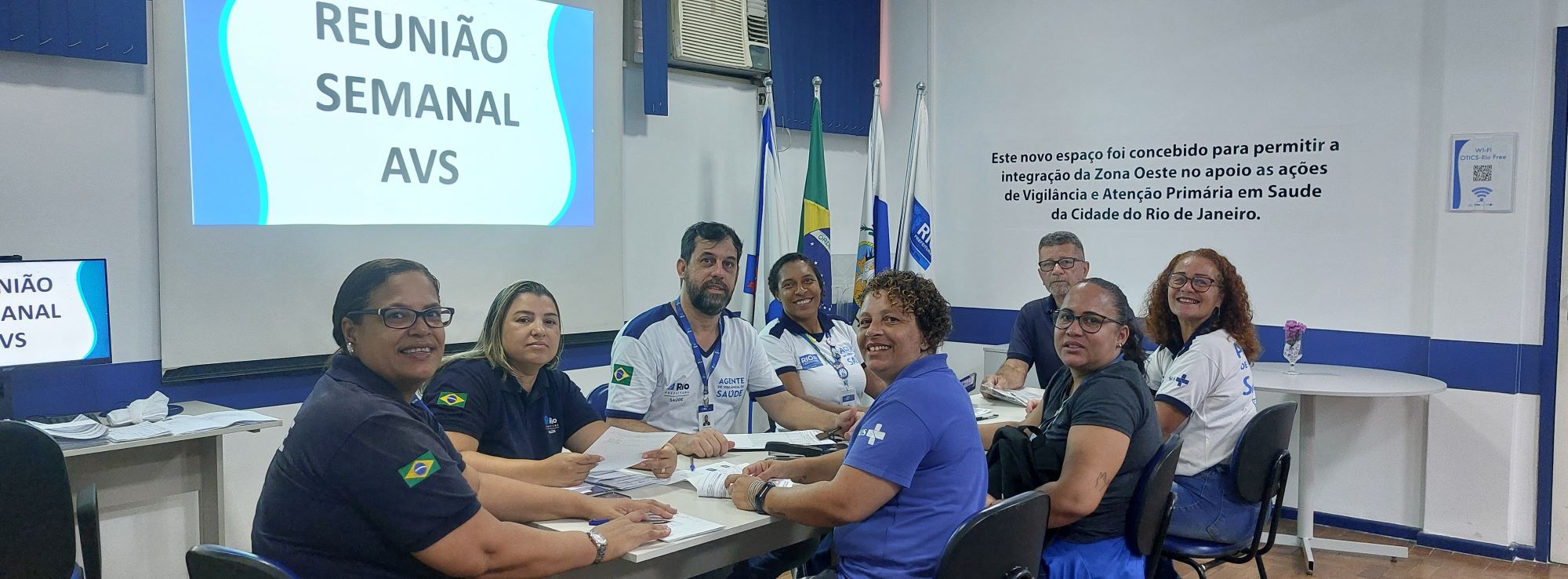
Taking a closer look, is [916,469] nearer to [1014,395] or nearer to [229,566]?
[229,566]

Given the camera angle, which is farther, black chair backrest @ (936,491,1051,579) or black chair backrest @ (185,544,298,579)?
black chair backrest @ (936,491,1051,579)

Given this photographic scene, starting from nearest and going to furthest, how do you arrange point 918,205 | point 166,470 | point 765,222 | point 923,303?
point 923,303 < point 166,470 < point 765,222 < point 918,205

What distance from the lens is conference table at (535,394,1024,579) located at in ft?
6.76

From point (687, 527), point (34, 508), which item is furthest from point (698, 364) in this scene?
point (34, 508)

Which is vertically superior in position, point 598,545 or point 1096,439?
point 1096,439

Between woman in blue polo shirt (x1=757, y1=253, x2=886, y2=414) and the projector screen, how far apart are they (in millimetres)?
1276

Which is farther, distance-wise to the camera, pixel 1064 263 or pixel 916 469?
pixel 1064 263

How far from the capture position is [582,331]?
187 inches

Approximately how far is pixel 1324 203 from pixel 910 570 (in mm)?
3599

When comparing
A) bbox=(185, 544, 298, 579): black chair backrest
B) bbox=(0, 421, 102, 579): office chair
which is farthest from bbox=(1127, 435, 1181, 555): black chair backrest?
bbox=(0, 421, 102, 579): office chair

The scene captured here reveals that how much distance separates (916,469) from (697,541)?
1.55 ft

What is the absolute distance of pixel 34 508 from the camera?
2385mm

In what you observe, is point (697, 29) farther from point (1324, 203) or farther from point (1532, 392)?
point (1532, 392)

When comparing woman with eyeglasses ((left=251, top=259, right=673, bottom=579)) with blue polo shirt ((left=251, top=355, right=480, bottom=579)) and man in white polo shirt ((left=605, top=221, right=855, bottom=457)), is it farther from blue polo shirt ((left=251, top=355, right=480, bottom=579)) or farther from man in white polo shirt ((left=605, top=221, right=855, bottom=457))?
man in white polo shirt ((left=605, top=221, right=855, bottom=457))
